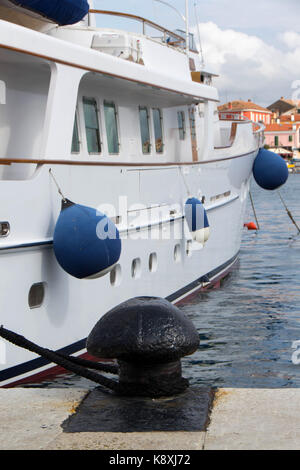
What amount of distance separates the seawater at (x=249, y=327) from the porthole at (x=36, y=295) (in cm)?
93

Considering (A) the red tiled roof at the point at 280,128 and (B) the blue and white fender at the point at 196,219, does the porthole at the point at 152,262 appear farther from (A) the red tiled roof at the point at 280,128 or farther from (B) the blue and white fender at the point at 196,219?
(A) the red tiled roof at the point at 280,128

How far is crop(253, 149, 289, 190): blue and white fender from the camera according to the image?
16469 mm

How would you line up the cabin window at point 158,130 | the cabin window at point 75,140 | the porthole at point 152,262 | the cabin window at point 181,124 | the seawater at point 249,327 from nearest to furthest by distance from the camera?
the seawater at point 249,327 → the cabin window at point 75,140 → the porthole at point 152,262 → the cabin window at point 158,130 → the cabin window at point 181,124

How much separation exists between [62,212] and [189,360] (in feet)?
10.3

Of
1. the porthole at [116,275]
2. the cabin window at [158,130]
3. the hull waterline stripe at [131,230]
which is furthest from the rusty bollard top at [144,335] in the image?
the cabin window at [158,130]

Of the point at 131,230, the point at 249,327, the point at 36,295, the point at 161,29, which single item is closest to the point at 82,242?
the point at 36,295

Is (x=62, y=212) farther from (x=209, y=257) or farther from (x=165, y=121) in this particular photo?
(x=209, y=257)

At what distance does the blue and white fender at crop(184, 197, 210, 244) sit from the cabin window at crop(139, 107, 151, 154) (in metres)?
1.11

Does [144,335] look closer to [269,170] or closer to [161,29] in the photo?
[161,29]

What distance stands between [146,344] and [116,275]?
533 centimetres

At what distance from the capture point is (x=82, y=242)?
24.9 ft

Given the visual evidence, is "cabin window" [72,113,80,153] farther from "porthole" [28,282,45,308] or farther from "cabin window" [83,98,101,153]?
"porthole" [28,282,45,308]

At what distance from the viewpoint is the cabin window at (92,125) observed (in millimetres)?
10070
